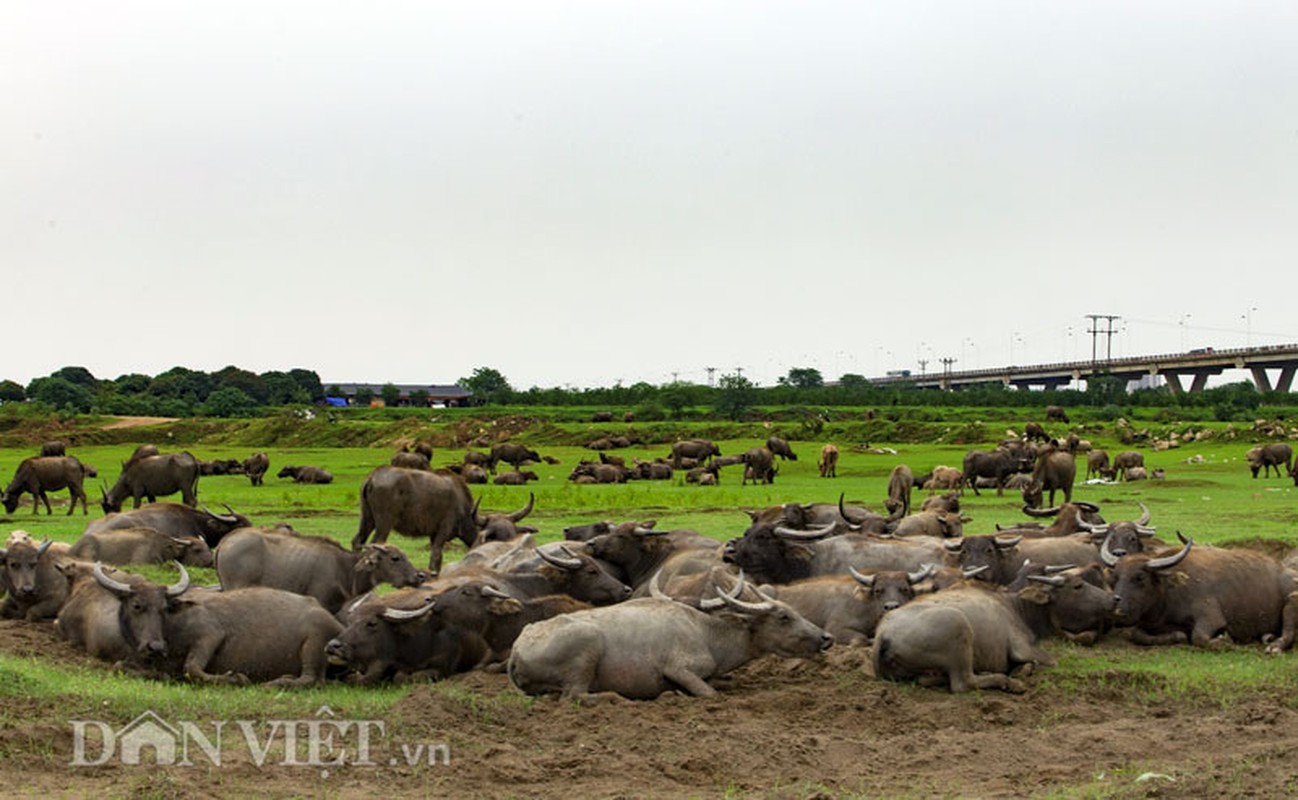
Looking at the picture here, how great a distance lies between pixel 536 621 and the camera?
36.0 feet

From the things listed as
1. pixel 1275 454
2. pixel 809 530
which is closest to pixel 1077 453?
pixel 1275 454

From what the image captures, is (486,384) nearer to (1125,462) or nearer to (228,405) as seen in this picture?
(228,405)

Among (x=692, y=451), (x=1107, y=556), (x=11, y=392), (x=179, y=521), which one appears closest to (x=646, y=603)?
(x=1107, y=556)

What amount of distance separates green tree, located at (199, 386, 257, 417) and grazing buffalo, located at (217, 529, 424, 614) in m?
70.5

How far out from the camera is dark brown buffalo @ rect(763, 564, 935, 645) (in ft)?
37.3

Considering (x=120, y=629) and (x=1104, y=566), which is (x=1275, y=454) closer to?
(x=1104, y=566)

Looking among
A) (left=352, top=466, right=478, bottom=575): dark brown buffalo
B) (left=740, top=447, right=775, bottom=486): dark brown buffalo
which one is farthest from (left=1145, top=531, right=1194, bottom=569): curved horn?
(left=740, top=447, right=775, bottom=486): dark brown buffalo

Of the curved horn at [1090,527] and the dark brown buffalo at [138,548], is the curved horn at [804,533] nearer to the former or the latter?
the curved horn at [1090,527]

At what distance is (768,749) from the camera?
27.0ft

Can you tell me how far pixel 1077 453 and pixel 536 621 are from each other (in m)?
40.8

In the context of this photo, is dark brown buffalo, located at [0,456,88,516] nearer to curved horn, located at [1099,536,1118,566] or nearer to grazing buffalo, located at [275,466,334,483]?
grazing buffalo, located at [275,466,334,483]

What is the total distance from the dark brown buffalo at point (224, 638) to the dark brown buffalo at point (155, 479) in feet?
51.9

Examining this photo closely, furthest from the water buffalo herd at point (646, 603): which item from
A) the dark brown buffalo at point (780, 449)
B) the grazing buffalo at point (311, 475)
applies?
the dark brown buffalo at point (780, 449)

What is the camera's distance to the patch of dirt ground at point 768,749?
730 cm
